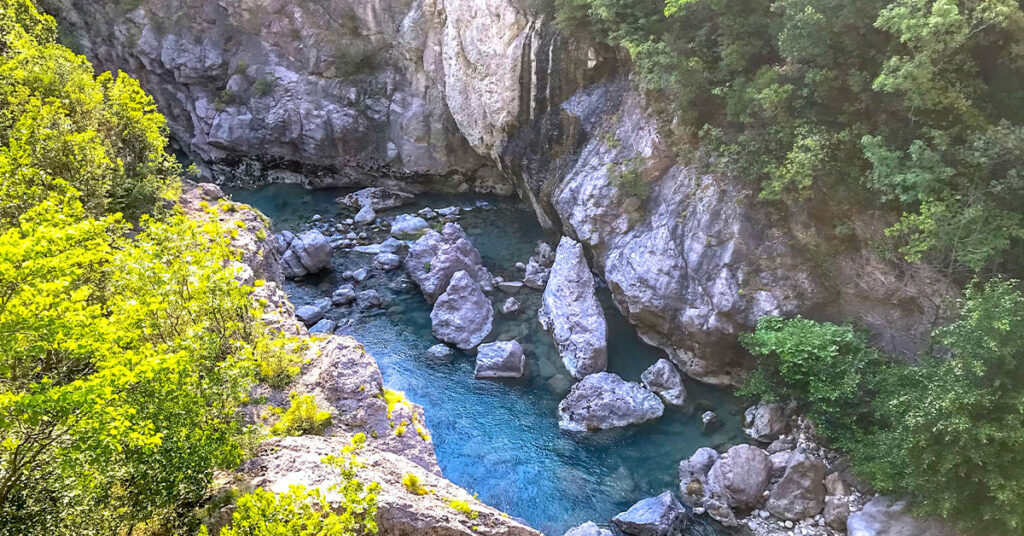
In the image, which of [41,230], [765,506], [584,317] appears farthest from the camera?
[584,317]

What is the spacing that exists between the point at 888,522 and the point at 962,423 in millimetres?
3580

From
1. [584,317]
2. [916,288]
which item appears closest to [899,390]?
[916,288]

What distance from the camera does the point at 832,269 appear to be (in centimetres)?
1784

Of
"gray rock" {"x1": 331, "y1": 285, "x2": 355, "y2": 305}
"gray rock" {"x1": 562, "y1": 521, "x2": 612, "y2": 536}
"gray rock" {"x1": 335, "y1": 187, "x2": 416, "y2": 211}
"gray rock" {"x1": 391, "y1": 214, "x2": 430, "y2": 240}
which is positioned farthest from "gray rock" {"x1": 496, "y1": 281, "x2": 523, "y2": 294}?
"gray rock" {"x1": 335, "y1": 187, "x2": 416, "y2": 211}

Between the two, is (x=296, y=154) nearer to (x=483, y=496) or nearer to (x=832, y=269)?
(x=483, y=496)

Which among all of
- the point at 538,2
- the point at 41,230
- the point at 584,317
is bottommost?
the point at 584,317

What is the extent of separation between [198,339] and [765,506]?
14718mm

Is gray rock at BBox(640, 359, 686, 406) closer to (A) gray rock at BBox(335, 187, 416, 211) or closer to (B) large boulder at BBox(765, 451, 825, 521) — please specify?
(B) large boulder at BBox(765, 451, 825, 521)

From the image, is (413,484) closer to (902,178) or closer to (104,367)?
(104,367)

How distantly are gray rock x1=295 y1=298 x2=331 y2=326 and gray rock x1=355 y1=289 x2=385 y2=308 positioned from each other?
4.45 ft

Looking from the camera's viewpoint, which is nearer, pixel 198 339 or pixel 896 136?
pixel 198 339

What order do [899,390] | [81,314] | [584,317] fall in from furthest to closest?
[584,317] → [899,390] → [81,314]

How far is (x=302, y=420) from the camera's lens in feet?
34.7

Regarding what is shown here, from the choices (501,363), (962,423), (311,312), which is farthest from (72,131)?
(962,423)
